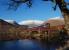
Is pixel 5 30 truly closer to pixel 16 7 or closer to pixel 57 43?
pixel 16 7

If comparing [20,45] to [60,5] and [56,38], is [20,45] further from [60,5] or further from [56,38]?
[60,5]

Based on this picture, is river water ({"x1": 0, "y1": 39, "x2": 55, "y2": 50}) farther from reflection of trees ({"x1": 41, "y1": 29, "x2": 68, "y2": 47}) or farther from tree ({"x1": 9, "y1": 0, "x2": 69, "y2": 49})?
tree ({"x1": 9, "y1": 0, "x2": 69, "y2": 49})

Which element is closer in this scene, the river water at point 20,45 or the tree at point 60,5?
the river water at point 20,45

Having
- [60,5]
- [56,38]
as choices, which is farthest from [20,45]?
[60,5]

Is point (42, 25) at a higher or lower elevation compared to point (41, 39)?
higher

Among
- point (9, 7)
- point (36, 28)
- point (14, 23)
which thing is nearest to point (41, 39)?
point (36, 28)

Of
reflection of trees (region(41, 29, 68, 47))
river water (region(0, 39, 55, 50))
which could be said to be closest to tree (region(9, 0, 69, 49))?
reflection of trees (region(41, 29, 68, 47))

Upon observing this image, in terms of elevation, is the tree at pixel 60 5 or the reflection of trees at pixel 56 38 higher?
the tree at pixel 60 5

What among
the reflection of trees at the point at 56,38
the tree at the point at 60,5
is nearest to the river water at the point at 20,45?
the reflection of trees at the point at 56,38

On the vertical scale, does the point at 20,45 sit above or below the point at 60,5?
below

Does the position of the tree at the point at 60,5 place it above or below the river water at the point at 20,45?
above

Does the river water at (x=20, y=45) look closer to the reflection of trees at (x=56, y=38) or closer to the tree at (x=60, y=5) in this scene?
the reflection of trees at (x=56, y=38)

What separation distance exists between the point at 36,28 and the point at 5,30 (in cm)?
37

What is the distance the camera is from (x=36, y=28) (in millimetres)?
2537
